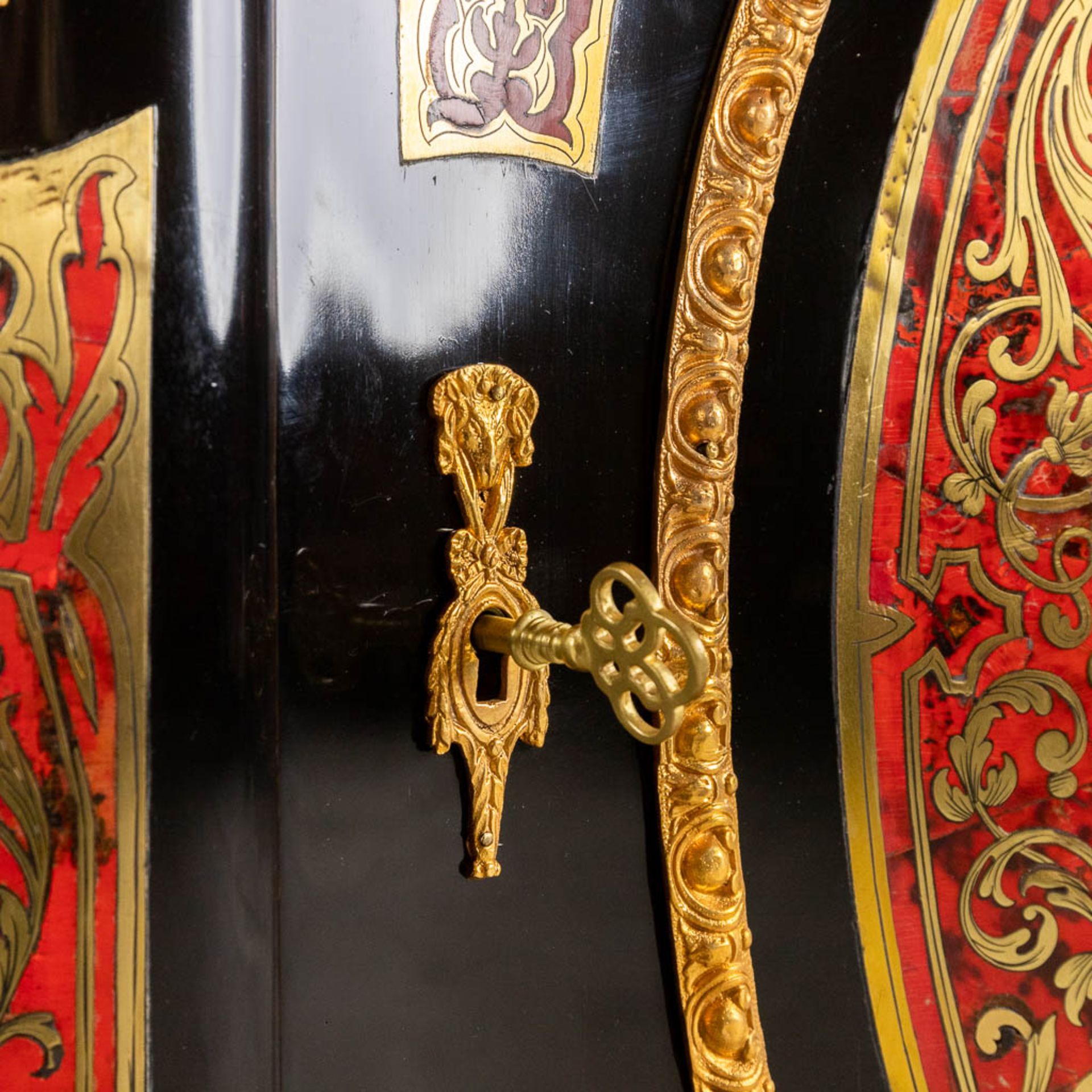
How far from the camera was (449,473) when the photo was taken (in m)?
0.54

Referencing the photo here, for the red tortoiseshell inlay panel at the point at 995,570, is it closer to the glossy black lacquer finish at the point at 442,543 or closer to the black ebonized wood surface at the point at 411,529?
the black ebonized wood surface at the point at 411,529

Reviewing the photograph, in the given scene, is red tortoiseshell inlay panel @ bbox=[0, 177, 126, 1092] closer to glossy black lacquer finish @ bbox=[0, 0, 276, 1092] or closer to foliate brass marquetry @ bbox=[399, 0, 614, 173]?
glossy black lacquer finish @ bbox=[0, 0, 276, 1092]

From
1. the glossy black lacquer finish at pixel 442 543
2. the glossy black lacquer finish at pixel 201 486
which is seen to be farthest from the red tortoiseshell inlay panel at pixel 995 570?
the glossy black lacquer finish at pixel 201 486

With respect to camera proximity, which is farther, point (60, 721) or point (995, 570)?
point (995, 570)

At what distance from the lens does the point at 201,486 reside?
0.49 metres

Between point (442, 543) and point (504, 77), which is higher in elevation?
point (504, 77)

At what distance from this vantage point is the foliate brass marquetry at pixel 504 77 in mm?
515

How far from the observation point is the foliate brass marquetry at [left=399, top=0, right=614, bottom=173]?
0.51m

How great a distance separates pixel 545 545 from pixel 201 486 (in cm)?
16

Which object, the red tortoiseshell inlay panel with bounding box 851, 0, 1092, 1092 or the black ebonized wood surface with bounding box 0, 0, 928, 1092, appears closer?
the black ebonized wood surface with bounding box 0, 0, 928, 1092

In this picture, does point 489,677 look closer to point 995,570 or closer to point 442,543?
point 442,543

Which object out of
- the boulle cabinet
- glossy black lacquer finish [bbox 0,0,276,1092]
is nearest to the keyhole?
the boulle cabinet

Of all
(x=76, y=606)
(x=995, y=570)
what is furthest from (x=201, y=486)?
(x=995, y=570)

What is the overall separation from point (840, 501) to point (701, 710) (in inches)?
5.1
